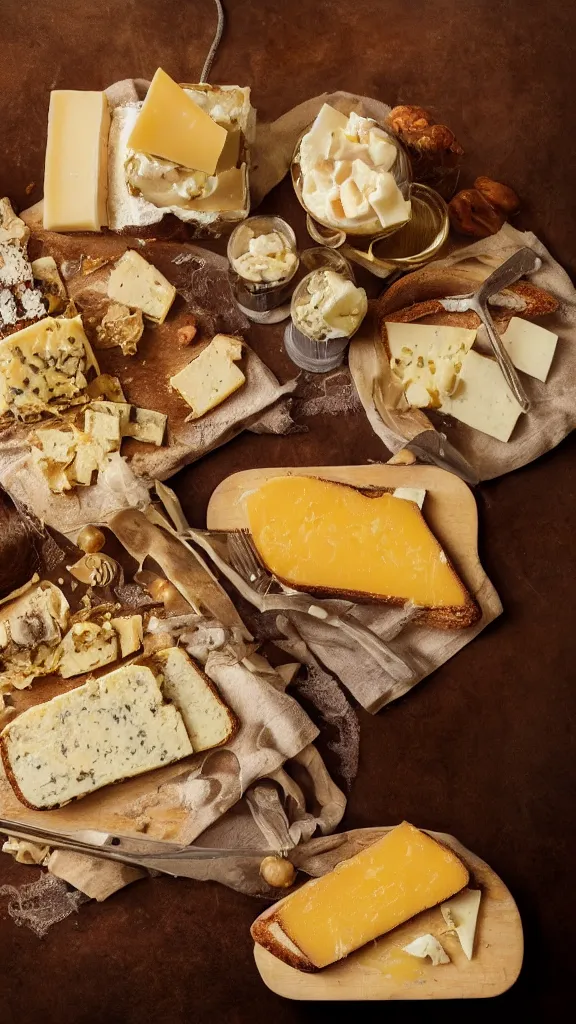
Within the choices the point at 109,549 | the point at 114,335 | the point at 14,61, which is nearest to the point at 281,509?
the point at 109,549

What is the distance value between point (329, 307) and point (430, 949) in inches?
63.6

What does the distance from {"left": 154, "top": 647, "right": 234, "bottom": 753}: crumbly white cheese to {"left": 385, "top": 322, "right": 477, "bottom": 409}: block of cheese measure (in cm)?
92

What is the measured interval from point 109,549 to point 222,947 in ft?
3.59

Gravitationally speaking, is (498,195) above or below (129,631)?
above

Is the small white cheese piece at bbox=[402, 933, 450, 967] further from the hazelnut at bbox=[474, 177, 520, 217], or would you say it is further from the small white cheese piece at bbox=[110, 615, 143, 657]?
the hazelnut at bbox=[474, 177, 520, 217]

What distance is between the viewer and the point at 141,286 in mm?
2404

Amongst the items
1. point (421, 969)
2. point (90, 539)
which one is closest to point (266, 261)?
point (90, 539)

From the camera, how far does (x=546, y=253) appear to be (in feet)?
7.85

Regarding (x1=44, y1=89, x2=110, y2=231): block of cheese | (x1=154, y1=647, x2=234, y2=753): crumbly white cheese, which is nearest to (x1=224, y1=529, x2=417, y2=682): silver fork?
(x1=154, y1=647, x2=234, y2=753): crumbly white cheese

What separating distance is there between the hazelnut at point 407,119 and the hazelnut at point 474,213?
21 centimetres

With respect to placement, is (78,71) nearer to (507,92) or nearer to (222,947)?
(507,92)

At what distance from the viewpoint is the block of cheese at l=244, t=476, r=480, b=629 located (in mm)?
2250

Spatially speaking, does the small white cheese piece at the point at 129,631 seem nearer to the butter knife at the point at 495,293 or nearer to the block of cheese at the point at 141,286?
the block of cheese at the point at 141,286

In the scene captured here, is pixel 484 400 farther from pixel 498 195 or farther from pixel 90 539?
pixel 90 539
